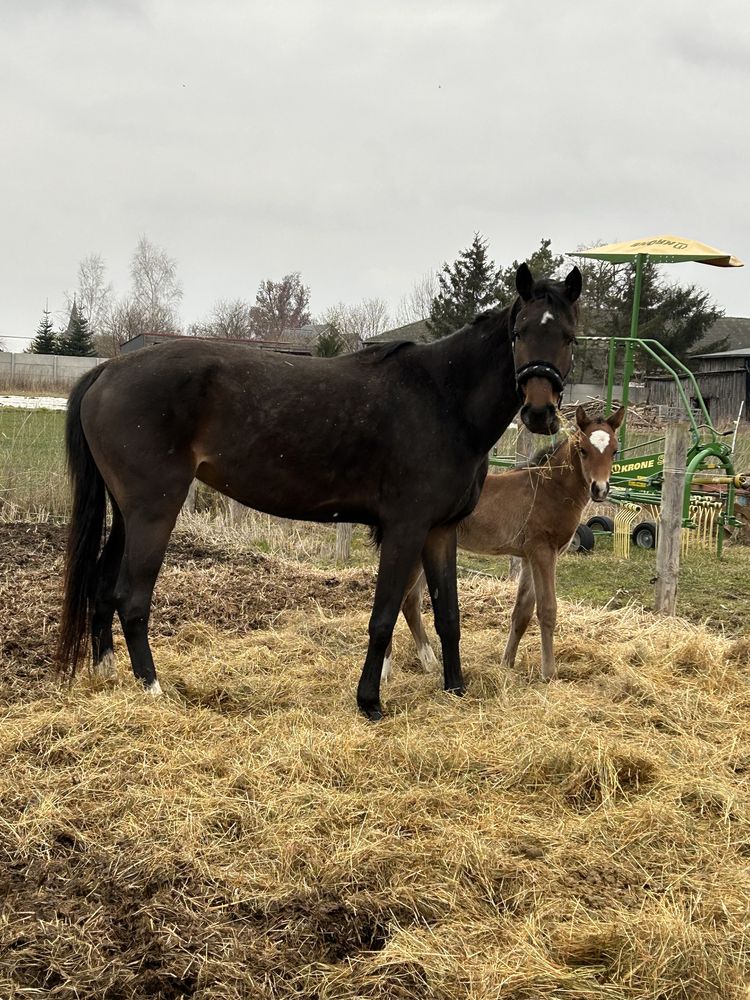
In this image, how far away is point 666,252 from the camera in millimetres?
9461

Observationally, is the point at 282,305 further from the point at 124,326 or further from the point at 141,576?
the point at 141,576

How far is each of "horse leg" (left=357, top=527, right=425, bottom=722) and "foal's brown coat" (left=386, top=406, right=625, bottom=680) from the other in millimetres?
745

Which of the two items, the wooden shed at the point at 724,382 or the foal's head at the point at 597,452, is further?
the wooden shed at the point at 724,382

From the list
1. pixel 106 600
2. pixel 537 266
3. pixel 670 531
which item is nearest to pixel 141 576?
pixel 106 600

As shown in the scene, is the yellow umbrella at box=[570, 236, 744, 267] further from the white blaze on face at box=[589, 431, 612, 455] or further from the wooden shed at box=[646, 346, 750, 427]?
the wooden shed at box=[646, 346, 750, 427]

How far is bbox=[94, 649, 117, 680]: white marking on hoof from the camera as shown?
177 inches

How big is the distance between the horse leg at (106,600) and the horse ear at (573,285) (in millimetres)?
2666

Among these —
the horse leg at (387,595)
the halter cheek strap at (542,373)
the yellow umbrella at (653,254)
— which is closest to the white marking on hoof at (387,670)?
the horse leg at (387,595)

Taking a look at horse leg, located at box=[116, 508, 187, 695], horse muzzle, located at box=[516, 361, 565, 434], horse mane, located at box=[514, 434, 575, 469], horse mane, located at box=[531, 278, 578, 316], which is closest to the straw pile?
horse leg, located at box=[116, 508, 187, 695]

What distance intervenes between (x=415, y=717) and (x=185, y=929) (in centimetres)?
198

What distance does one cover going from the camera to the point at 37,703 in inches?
157

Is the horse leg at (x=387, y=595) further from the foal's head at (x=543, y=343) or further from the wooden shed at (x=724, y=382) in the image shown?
the wooden shed at (x=724, y=382)

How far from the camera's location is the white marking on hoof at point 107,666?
4.49m

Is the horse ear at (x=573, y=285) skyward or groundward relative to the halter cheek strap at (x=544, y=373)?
skyward
